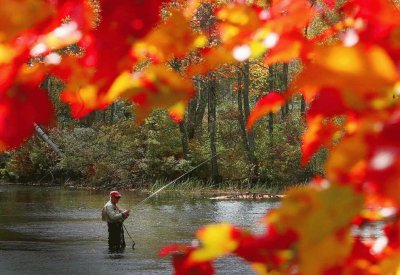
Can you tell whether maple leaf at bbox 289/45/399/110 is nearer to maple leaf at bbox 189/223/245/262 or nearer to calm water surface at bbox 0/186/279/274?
maple leaf at bbox 189/223/245/262

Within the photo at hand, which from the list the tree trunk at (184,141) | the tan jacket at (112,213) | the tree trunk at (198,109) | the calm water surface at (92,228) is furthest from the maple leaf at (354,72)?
the tree trunk at (198,109)

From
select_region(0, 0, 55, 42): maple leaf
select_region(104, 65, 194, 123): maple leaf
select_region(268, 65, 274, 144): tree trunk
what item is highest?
select_region(268, 65, 274, 144): tree trunk

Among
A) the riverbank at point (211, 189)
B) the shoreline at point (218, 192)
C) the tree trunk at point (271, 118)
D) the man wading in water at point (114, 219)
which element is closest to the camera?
the man wading in water at point (114, 219)

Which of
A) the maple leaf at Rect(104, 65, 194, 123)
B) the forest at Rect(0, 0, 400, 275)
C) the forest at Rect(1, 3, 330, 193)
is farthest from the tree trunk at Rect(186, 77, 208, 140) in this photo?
the maple leaf at Rect(104, 65, 194, 123)

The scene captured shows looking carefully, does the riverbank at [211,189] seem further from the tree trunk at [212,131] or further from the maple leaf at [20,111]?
the maple leaf at [20,111]

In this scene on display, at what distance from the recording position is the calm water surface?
39.0ft

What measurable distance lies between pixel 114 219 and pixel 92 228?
4.35 m

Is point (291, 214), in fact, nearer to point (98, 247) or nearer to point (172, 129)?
point (98, 247)

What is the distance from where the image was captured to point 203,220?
17875 mm

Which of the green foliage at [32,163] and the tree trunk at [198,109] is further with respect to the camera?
the tree trunk at [198,109]

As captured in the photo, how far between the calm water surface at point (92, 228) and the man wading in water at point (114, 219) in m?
0.22

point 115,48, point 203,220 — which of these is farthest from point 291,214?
point 203,220

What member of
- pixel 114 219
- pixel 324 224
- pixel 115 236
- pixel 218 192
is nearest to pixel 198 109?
pixel 218 192

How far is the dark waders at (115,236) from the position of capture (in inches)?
514
